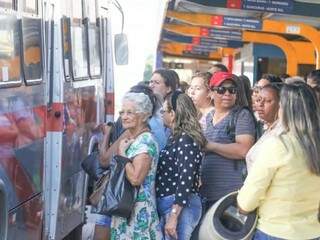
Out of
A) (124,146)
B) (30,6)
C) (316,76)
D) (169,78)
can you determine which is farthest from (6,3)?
(316,76)

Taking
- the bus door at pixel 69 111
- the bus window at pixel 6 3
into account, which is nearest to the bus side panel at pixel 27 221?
the bus door at pixel 69 111

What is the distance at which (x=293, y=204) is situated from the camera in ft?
13.2

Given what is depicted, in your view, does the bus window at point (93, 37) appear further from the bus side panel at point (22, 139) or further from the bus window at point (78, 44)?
the bus side panel at point (22, 139)

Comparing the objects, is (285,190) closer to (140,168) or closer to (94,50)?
(140,168)

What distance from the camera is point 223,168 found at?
533 centimetres

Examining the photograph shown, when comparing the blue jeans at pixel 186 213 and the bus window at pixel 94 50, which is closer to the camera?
the blue jeans at pixel 186 213

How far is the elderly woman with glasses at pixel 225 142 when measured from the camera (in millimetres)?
5242

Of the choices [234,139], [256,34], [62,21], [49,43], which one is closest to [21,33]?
[49,43]

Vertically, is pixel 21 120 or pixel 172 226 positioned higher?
pixel 21 120

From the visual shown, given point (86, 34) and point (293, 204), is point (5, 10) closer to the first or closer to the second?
point (293, 204)

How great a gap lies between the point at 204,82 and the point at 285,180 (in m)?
2.47

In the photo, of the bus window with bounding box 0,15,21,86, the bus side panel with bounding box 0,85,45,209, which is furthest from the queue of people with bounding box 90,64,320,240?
the bus window with bounding box 0,15,21,86

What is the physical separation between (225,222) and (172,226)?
546 millimetres

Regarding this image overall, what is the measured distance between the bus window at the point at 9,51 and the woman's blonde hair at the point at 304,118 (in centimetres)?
180
